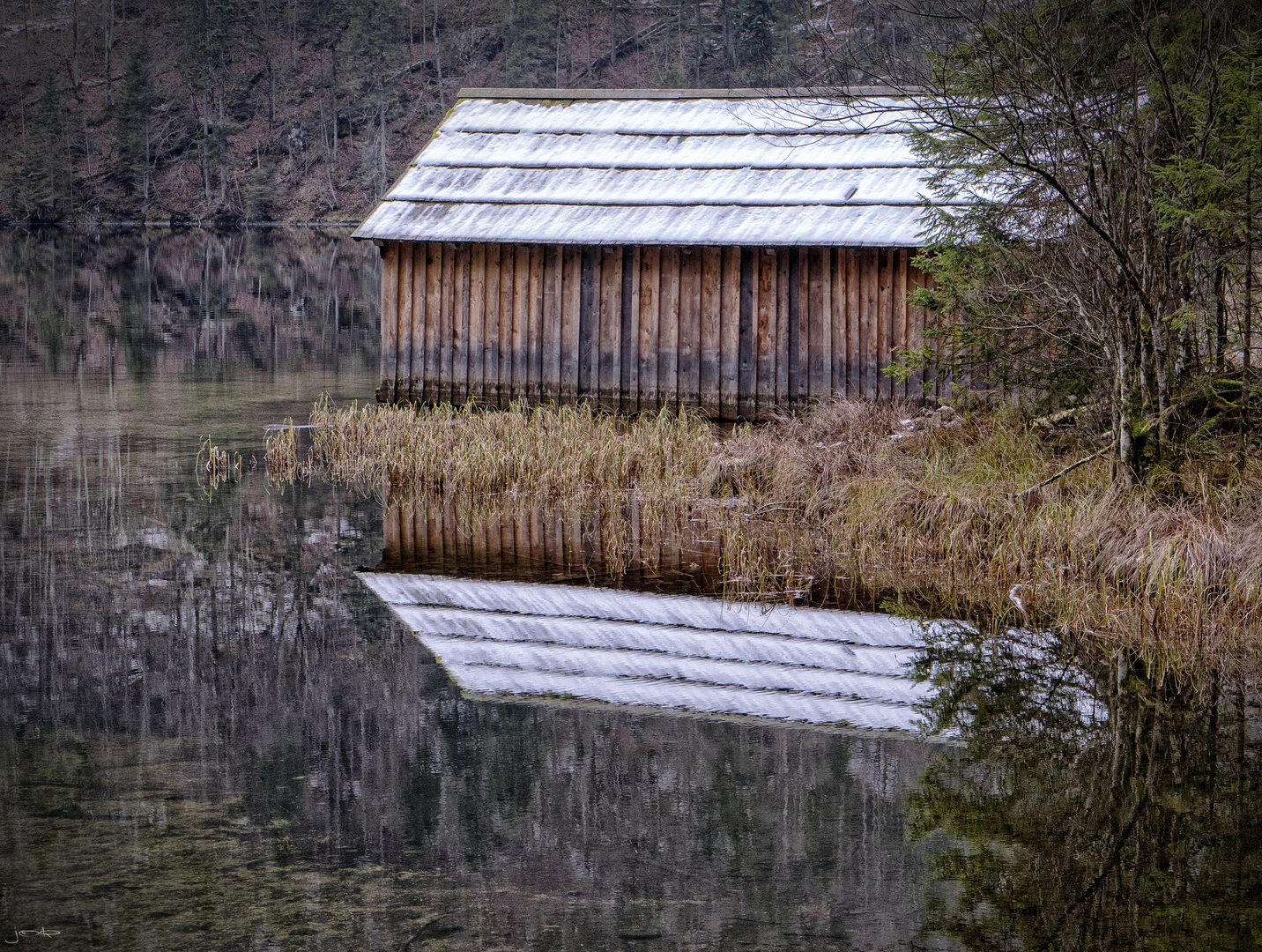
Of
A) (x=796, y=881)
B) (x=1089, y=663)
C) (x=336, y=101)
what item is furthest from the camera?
(x=336, y=101)

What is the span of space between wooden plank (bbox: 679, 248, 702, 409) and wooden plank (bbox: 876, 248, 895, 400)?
2.01 metres

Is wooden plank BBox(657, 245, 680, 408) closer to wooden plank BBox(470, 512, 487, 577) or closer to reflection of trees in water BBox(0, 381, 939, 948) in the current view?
wooden plank BBox(470, 512, 487, 577)

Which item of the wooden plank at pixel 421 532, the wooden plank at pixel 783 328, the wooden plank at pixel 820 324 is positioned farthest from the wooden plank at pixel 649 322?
the wooden plank at pixel 421 532

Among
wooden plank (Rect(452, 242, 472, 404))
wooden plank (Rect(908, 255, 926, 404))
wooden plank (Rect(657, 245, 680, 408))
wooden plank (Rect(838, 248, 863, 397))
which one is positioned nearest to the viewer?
wooden plank (Rect(908, 255, 926, 404))

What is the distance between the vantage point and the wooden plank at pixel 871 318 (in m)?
Result: 15.8

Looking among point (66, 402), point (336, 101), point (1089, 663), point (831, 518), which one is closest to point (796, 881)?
point (1089, 663)

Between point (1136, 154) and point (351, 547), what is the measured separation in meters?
6.47

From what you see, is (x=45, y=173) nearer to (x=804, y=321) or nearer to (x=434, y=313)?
(x=434, y=313)

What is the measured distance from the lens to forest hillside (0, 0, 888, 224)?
76625 mm

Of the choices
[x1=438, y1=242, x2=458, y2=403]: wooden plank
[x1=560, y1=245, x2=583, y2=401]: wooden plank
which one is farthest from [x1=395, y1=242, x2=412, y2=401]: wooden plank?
[x1=560, y1=245, x2=583, y2=401]: wooden plank

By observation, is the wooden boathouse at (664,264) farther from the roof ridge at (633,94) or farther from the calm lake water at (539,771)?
the calm lake water at (539,771)

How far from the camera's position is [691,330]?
54.0 feet

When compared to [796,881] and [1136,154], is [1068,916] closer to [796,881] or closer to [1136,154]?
[796,881]

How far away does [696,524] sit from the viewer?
40.1 ft
